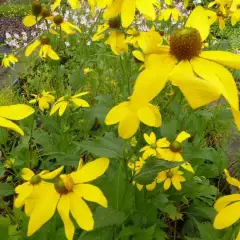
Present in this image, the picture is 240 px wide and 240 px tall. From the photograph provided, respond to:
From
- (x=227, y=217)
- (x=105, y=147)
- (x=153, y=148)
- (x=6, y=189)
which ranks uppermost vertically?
(x=227, y=217)

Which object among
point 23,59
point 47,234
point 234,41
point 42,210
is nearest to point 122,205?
point 47,234

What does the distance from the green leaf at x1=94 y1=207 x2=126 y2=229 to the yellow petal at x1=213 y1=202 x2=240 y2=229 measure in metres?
0.31

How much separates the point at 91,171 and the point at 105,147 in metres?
0.20

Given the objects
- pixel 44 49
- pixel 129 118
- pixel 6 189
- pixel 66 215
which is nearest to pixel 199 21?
pixel 129 118

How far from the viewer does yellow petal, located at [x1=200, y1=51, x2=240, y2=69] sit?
71cm

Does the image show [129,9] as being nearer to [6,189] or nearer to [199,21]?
[199,21]

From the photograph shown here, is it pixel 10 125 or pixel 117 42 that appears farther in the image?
pixel 117 42

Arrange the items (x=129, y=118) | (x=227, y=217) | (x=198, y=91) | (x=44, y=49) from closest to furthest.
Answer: (x=198, y=91) → (x=227, y=217) → (x=129, y=118) → (x=44, y=49)

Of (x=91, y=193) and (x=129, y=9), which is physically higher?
(x=129, y=9)

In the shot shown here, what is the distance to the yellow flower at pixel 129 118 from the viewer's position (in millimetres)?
788

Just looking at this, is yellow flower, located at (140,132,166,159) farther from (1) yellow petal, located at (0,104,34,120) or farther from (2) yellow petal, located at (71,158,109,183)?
(1) yellow petal, located at (0,104,34,120)

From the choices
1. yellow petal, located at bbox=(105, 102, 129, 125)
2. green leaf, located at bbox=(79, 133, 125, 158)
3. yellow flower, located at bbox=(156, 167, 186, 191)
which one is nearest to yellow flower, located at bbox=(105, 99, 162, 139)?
yellow petal, located at bbox=(105, 102, 129, 125)

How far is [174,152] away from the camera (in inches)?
47.5

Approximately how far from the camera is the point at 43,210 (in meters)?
0.76
